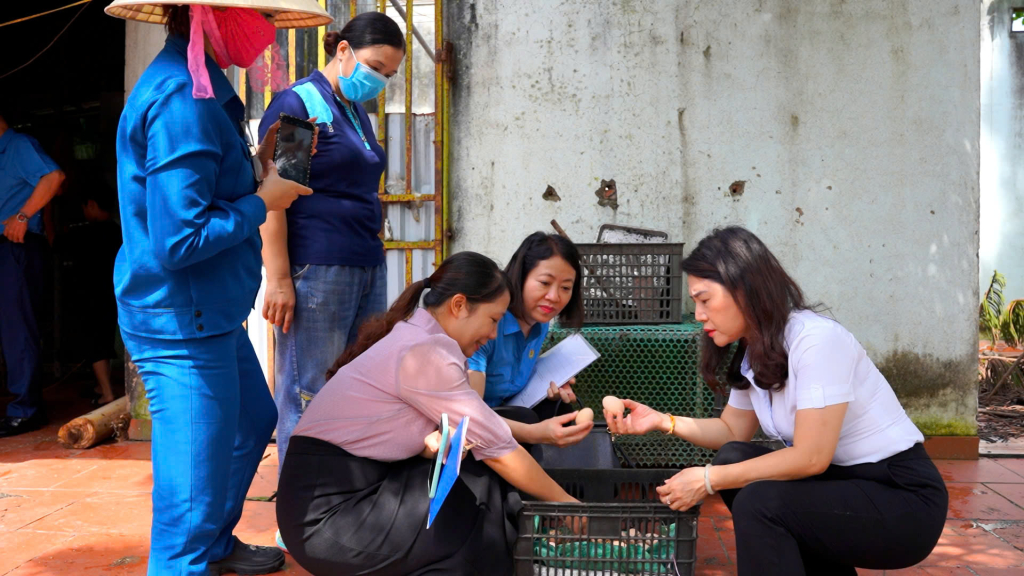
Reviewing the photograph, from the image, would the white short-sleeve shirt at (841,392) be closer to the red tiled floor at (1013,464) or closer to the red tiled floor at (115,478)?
the red tiled floor at (1013,464)

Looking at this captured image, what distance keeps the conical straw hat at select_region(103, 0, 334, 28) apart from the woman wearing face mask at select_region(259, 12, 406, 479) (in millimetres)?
365

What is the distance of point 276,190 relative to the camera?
2.62 meters

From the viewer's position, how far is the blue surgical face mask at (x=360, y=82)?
3.17m

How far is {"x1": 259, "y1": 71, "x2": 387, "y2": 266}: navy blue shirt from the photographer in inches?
122

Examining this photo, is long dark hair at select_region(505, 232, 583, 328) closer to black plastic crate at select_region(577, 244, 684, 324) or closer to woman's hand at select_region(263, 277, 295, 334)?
black plastic crate at select_region(577, 244, 684, 324)

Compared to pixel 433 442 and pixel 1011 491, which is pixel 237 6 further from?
pixel 1011 491

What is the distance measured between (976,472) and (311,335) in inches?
132

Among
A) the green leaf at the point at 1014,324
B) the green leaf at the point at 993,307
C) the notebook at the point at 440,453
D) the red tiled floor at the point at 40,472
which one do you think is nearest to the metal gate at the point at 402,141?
the red tiled floor at the point at 40,472

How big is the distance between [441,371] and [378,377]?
Answer: 193 mm

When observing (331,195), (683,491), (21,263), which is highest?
(331,195)

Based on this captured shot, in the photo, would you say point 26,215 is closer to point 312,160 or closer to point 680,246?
point 312,160

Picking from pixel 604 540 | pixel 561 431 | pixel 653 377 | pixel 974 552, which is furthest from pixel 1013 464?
pixel 604 540

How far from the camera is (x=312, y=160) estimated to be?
10.2 ft

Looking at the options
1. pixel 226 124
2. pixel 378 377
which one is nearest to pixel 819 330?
pixel 378 377
